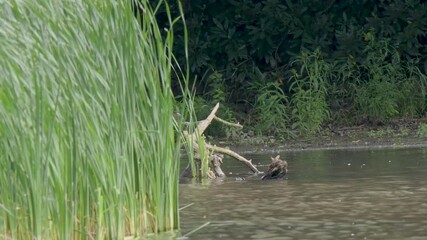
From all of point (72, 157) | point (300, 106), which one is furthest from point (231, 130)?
point (72, 157)

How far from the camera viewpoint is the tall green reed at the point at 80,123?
6559 mm

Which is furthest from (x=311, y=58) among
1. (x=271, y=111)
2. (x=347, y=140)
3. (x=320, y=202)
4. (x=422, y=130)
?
(x=320, y=202)

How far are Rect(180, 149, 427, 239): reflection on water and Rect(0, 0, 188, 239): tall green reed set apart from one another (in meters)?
0.79

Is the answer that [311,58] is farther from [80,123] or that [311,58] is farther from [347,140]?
[80,123]

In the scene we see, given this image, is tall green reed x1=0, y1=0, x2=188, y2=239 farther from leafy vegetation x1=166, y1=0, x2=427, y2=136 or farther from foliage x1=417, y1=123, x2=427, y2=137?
leafy vegetation x1=166, y1=0, x2=427, y2=136

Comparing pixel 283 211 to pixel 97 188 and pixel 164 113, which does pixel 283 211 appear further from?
pixel 97 188

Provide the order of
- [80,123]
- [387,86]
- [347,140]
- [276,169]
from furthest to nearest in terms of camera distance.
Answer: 1. [387,86]
2. [347,140]
3. [276,169]
4. [80,123]

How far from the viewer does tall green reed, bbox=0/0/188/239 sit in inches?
258

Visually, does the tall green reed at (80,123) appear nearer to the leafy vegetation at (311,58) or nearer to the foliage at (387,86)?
the leafy vegetation at (311,58)

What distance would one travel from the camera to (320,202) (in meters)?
9.52

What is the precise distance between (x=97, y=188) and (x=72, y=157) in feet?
1.12

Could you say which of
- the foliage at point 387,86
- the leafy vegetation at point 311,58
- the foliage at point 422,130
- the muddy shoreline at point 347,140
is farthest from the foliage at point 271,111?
the foliage at point 422,130

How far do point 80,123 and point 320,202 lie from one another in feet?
10.4

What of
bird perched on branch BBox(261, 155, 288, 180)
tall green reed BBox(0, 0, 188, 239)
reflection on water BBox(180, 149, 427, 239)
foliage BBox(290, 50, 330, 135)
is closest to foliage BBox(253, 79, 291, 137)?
foliage BBox(290, 50, 330, 135)
